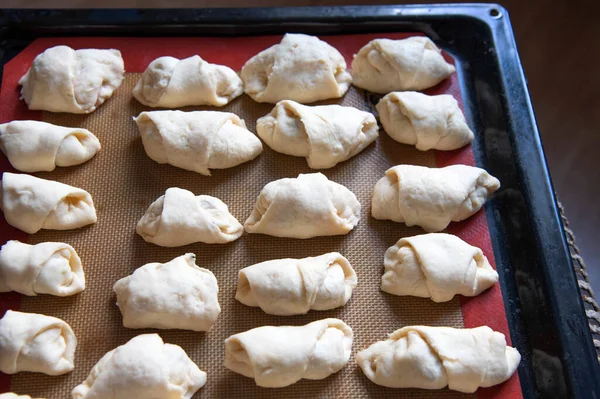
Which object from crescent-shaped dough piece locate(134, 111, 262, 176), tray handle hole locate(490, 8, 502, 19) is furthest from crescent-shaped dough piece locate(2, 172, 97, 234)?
tray handle hole locate(490, 8, 502, 19)

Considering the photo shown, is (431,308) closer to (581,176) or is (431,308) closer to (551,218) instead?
(551,218)

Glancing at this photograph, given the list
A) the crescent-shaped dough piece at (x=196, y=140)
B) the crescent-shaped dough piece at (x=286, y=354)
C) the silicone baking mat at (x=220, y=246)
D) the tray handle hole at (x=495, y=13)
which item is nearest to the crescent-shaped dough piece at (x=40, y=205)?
the silicone baking mat at (x=220, y=246)

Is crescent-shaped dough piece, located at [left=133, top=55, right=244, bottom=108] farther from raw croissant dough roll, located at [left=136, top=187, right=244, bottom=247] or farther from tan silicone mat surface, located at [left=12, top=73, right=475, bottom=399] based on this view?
→ raw croissant dough roll, located at [left=136, top=187, right=244, bottom=247]

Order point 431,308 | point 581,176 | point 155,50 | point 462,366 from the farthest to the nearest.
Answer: point 581,176
point 155,50
point 431,308
point 462,366

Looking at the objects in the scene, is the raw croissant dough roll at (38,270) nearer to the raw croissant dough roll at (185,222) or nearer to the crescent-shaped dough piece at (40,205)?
the crescent-shaped dough piece at (40,205)

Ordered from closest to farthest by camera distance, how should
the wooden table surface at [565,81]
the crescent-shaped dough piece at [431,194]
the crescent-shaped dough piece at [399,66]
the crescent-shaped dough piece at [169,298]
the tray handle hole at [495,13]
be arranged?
1. the crescent-shaped dough piece at [169,298]
2. the crescent-shaped dough piece at [431,194]
3. the crescent-shaped dough piece at [399,66]
4. the tray handle hole at [495,13]
5. the wooden table surface at [565,81]

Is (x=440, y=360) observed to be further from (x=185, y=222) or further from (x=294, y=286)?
(x=185, y=222)

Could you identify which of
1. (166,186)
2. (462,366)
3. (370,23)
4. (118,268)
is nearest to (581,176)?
(370,23)
